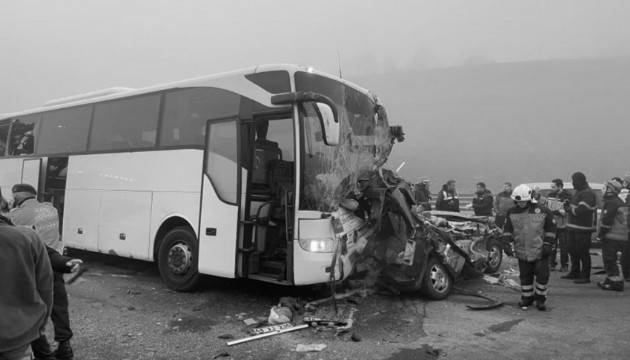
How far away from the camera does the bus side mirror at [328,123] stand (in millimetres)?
5020

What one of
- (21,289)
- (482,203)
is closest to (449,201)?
(482,203)

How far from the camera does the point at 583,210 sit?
7.55 meters

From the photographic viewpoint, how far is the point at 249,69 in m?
6.02

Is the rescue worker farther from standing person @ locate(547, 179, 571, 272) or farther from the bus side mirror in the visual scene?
the bus side mirror

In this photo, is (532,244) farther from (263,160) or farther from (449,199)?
(449,199)

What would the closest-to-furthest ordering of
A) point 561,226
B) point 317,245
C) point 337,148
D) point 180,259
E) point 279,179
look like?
point 317,245 → point 337,148 → point 279,179 → point 180,259 → point 561,226

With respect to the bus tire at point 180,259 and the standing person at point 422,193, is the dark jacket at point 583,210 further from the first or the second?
the bus tire at point 180,259

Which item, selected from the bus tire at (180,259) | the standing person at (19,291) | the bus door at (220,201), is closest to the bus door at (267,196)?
the bus door at (220,201)

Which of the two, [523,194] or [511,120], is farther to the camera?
[511,120]

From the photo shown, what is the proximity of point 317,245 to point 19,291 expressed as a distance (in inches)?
138

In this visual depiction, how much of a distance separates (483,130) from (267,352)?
62001 mm

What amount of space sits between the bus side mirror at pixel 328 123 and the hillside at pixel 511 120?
27.8 metres

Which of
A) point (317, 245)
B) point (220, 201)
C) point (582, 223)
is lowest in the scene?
point (317, 245)

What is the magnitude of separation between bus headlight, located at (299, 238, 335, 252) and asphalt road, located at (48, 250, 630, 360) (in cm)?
84
